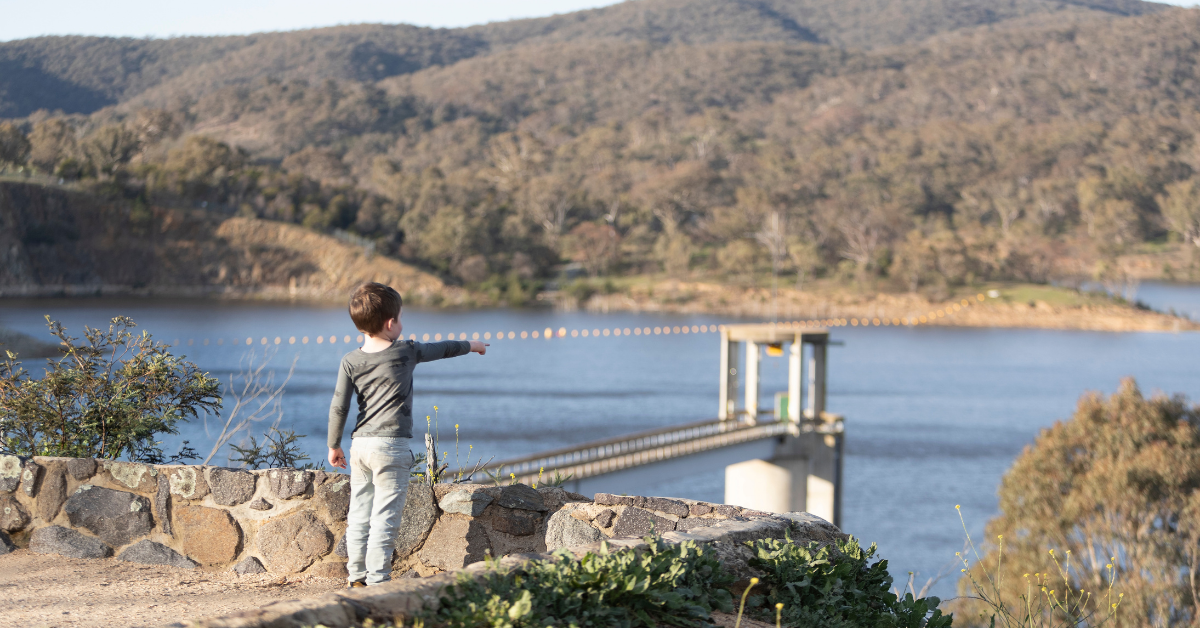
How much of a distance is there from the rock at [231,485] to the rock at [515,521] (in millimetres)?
1046

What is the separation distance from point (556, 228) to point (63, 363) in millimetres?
85564

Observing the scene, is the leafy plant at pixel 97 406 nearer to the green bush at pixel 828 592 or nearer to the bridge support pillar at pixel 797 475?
the green bush at pixel 828 592

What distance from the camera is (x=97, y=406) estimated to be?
17.5ft

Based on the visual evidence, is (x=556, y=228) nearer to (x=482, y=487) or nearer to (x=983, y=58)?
(x=482, y=487)

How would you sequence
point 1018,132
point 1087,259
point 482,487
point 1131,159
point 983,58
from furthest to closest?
point 983,58
point 1018,132
point 1131,159
point 1087,259
point 482,487

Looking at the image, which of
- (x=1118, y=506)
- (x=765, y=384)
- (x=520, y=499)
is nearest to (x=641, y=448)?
(x=1118, y=506)

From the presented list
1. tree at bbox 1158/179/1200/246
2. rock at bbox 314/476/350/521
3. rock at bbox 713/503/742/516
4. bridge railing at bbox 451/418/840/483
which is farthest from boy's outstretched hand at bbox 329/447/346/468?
tree at bbox 1158/179/1200/246

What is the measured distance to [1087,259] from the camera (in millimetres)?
91125

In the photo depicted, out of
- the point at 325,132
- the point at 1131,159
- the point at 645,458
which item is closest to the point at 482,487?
the point at 645,458

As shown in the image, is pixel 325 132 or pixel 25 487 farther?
pixel 325 132

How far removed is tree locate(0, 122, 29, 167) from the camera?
286ft

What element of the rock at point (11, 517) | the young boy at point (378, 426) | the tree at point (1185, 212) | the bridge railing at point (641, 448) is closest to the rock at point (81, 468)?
the rock at point (11, 517)

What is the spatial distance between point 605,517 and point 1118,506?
14185mm

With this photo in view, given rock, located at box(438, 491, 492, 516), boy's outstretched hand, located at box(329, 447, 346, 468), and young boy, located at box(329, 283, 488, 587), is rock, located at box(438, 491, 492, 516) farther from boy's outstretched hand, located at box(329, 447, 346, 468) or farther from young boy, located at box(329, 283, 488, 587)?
boy's outstretched hand, located at box(329, 447, 346, 468)
